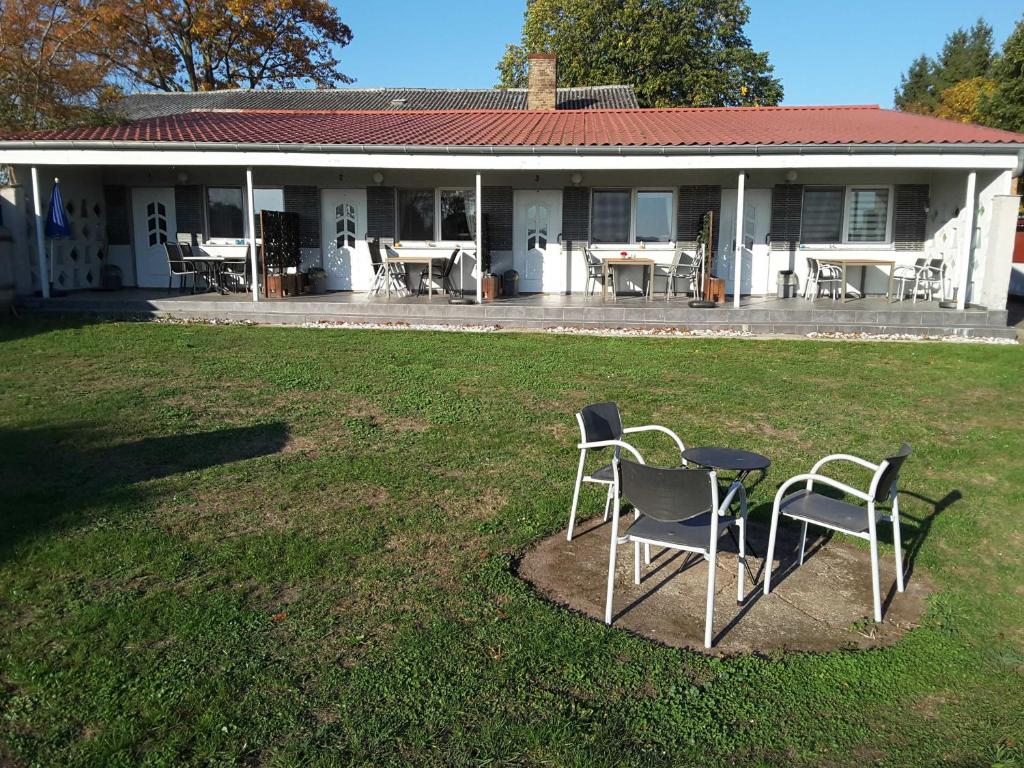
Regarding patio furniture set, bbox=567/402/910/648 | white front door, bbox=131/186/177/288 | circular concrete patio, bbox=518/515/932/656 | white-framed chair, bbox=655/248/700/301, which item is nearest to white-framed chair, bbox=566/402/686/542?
patio furniture set, bbox=567/402/910/648

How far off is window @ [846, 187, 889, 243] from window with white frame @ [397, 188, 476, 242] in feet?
24.3

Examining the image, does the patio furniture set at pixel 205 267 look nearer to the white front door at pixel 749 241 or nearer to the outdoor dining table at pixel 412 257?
the outdoor dining table at pixel 412 257

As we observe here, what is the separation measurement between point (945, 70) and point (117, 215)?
53970 millimetres

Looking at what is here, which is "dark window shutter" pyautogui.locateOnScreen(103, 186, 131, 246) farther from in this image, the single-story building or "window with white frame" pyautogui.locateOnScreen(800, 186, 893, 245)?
"window with white frame" pyautogui.locateOnScreen(800, 186, 893, 245)

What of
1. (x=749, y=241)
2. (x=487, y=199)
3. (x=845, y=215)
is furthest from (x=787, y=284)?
(x=487, y=199)

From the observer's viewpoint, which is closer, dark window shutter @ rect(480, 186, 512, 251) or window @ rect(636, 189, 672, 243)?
window @ rect(636, 189, 672, 243)

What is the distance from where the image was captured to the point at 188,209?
1619cm

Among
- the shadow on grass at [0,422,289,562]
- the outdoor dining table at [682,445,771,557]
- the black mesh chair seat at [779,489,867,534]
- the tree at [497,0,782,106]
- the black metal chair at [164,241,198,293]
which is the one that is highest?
the tree at [497,0,782,106]

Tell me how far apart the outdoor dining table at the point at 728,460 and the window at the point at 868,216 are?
40.9 feet

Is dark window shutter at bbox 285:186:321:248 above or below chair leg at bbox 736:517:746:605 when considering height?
above

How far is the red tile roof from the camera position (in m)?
13.0

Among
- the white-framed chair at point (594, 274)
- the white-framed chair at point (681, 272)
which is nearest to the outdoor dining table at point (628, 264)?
the white-framed chair at point (594, 274)

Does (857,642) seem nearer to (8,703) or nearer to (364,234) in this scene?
(8,703)

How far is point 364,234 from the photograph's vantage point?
53.1ft
